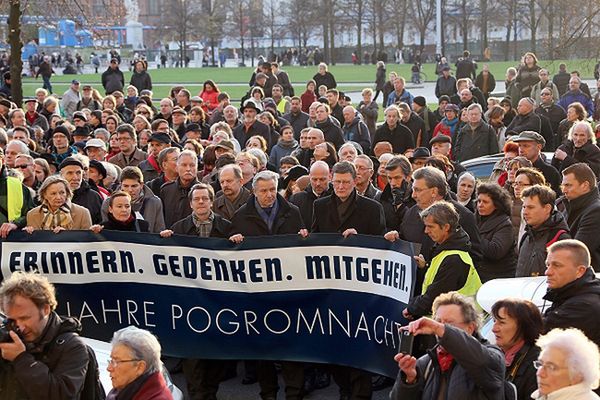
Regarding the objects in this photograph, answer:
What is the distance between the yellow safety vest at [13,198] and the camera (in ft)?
36.5

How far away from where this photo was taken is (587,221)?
969 cm

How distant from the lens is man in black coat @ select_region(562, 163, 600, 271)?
9656 mm

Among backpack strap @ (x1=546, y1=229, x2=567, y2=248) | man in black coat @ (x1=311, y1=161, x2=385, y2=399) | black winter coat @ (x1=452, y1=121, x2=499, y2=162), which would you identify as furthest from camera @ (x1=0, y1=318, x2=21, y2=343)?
black winter coat @ (x1=452, y1=121, x2=499, y2=162)

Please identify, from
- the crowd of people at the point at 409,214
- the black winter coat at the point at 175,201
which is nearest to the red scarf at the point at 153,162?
the crowd of people at the point at 409,214

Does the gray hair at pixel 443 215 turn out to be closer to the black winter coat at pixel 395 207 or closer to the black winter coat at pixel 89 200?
the black winter coat at pixel 395 207

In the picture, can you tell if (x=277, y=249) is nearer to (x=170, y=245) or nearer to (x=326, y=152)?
(x=170, y=245)

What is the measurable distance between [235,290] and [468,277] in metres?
2.32

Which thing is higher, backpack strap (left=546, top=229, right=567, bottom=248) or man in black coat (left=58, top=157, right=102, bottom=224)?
man in black coat (left=58, top=157, right=102, bottom=224)

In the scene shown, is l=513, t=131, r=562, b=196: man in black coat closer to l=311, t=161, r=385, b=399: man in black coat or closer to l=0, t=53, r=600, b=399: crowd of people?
l=0, t=53, r=600, b=399: crowd of people

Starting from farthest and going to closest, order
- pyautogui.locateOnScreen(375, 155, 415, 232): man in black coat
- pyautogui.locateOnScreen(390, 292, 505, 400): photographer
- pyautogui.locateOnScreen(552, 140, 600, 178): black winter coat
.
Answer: pyautogui.locateOnScreen(552, 140, 600, 178): black winter coat
pyautogui.locateOnScreen(375, 155, 415, 232): man in black coat
pyautogui.locateOnScreen(390, 292, 505, 400): photographer

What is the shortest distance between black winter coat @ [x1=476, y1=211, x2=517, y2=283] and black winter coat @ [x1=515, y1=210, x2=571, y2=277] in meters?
0.56

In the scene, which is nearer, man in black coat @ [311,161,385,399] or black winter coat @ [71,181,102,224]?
man in black coat @ [311,161,385,399]

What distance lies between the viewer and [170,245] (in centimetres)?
981

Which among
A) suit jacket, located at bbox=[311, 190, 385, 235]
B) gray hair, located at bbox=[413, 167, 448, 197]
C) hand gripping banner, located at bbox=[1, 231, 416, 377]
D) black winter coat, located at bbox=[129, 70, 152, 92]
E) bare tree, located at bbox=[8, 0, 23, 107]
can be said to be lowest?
hand gripping banner, located at bbox=[1, 231, 416, 377]
